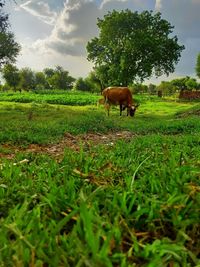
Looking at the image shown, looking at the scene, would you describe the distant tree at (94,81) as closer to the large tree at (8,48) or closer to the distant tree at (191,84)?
the distant tree at (191,84)

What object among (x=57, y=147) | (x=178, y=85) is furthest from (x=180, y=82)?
(x=57, y=147)

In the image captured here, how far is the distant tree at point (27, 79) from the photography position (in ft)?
525

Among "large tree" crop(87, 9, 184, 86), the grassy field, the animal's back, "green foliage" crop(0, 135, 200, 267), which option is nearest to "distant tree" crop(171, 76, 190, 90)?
"large tree" crop(87, 9, 184, 86)

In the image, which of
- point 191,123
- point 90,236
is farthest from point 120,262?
point 191,123

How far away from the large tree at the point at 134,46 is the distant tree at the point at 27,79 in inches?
3526

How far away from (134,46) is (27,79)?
103697 millimetres

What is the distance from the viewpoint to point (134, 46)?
67.4m

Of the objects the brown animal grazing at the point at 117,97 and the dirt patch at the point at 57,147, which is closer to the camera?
the dirt patch at the point at 57,147

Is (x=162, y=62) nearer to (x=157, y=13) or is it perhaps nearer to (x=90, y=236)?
(x=157, y=13)

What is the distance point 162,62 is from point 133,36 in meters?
7.45

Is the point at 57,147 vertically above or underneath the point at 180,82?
above

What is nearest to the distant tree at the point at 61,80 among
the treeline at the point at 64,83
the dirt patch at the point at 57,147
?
the treeline at the point at 64,83

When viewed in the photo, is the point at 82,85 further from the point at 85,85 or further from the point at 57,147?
the point at 57,147

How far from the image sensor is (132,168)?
13.0 ft
